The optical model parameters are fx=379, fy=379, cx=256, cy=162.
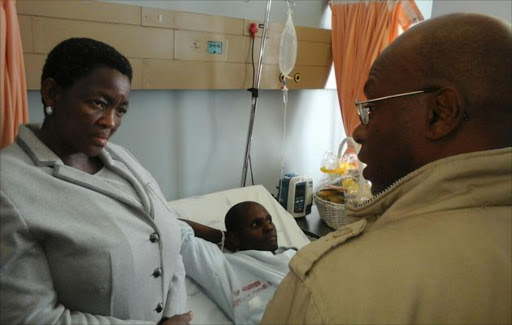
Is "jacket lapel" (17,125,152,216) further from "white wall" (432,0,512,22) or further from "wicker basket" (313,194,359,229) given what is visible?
A: "white wall" (432,0,512,22)

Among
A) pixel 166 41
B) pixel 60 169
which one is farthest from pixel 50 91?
pixel 166 41

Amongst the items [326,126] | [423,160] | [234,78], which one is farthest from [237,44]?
[423,160]

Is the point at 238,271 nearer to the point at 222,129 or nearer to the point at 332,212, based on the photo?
the point at 332,212

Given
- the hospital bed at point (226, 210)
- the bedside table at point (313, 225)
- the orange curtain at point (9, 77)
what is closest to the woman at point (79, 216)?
the orange curtain at point (9, 77)

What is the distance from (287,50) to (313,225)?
1021 mm

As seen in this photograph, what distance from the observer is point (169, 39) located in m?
1.88

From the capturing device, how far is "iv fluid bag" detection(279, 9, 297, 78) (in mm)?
2170

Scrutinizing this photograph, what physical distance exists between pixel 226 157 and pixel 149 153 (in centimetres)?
50

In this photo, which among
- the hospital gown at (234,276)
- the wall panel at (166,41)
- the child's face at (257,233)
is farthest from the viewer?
the child's face at (257,233)

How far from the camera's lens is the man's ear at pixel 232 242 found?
70.8 inches

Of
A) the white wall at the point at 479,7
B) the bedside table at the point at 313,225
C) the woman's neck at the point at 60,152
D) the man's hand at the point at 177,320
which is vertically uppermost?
the white wall at the point at 479,7

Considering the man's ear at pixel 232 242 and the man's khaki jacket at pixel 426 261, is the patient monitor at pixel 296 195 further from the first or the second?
the man's khaki jacket at pixel 426 261

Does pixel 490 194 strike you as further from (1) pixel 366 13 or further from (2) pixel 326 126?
(2) pixel 326 126

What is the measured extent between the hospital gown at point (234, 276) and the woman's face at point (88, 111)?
2.18ft
